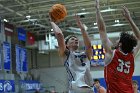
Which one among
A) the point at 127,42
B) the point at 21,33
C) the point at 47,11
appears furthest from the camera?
the point at 21,33

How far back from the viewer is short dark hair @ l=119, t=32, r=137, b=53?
128 inches

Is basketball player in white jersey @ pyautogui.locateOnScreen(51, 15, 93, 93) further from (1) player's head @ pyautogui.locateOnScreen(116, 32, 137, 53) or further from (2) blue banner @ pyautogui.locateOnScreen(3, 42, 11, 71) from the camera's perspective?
(2) blue banner @ pyautogui.locateOnScreen(3, 42, 11, 71)

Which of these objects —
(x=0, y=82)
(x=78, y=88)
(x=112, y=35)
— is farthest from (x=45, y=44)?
(x=78, y=88)

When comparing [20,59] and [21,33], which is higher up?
[21,33]

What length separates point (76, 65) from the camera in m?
3.79

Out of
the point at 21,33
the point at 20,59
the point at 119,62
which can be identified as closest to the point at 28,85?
the point at 20,59

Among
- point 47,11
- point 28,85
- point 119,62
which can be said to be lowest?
point 28,85

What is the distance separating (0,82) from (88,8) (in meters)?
5.83

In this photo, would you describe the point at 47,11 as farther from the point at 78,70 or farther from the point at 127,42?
the point at 127,42

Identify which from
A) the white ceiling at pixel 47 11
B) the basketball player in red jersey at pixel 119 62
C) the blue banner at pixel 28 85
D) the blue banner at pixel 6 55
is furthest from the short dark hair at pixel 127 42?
the blue banner at pixel 28 85

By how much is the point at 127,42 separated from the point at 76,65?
31.8 inches

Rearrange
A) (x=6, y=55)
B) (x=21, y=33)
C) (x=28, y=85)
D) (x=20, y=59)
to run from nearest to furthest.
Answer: (x=6, y=55)
(x=20, y=59)
(x=28, y=85)
(x=21, y=33)

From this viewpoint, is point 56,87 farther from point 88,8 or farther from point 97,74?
point 88,8

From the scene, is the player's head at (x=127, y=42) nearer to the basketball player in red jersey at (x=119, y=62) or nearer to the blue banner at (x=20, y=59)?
the basketball player in red jersey at (x=119, y=62)
